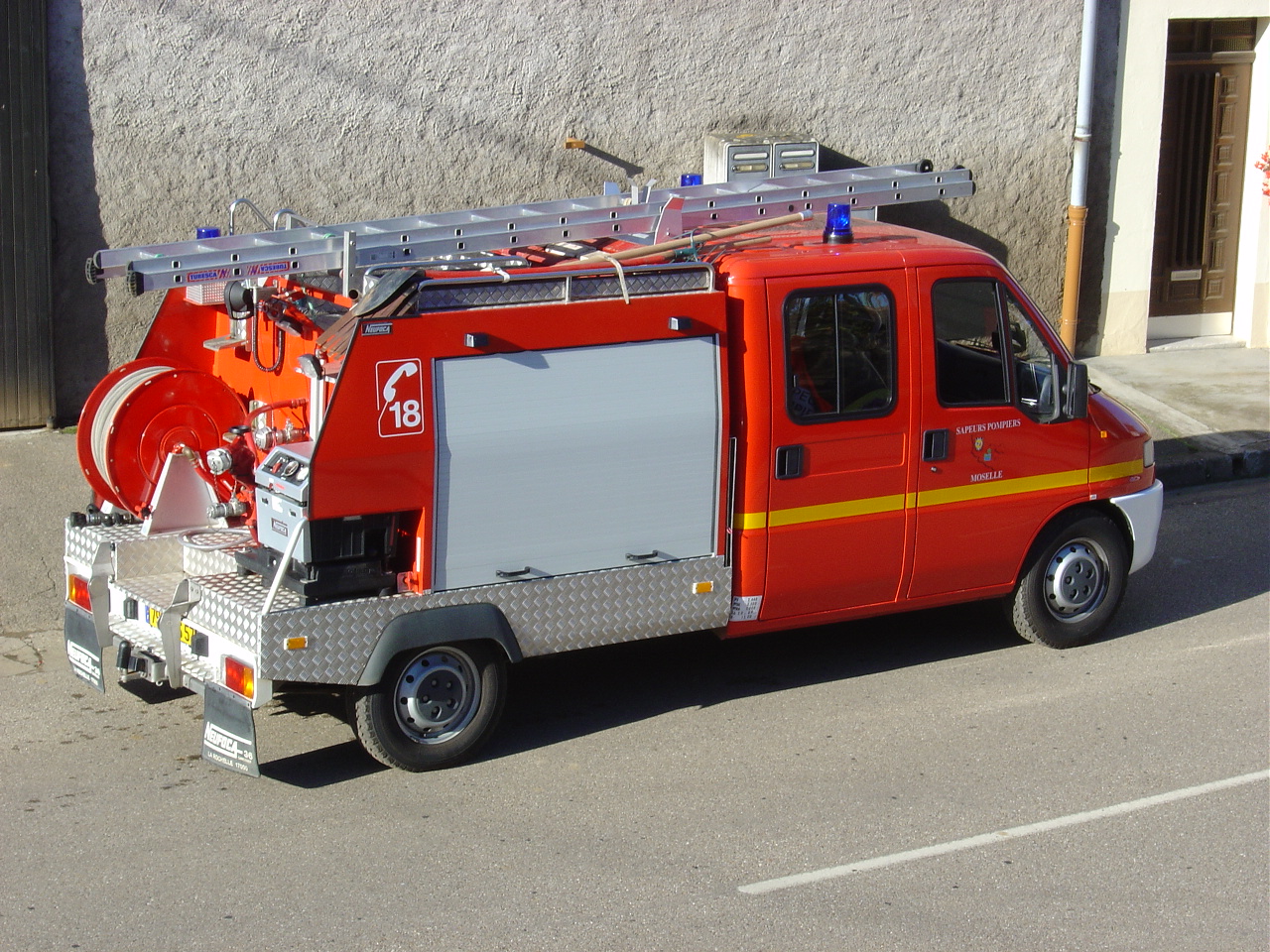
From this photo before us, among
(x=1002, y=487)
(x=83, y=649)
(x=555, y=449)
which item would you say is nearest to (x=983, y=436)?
(x=1002, y=487)

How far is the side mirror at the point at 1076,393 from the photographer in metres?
7.05

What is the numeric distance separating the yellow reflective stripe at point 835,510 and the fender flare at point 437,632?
1.31m

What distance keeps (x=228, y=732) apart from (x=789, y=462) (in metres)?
2.60

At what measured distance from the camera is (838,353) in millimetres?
6520

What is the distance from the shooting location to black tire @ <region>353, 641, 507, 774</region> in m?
5.91

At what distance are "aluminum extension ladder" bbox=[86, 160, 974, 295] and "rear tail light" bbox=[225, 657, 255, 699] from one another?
1482 millimetres

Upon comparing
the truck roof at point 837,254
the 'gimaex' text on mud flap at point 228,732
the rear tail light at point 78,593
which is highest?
the truck roof at point 837,254

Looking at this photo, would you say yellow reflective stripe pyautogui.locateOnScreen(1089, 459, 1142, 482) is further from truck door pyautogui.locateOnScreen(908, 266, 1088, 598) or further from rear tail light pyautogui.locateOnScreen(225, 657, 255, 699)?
rear tail light pyautogui.locateOnScreen(225, 657, 255, 699)

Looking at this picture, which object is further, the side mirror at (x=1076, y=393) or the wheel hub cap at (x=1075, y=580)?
the wheel hub cap at (x=1075, y=580)

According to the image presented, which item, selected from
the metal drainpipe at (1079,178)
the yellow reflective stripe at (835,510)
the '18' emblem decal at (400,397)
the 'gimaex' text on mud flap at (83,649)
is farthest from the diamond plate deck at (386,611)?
the metal drainpipe at (1079,178)

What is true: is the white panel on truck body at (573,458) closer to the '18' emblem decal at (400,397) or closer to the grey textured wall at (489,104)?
the '18' emblem decal at (400,397)

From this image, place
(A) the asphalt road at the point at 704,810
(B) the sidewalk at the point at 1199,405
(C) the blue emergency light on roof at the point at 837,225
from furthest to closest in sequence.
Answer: (B) the sidewalk at the point at 1199,405
(C) the blue emergency light on roof at the point at 837,225
(A) the asphalt road at the point at 704,810

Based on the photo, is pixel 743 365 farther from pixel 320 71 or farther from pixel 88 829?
pixel 320 71

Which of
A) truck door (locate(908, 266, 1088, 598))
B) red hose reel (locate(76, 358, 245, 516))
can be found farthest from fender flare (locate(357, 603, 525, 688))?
truck door (locate(908, 266, 1088, 598))
